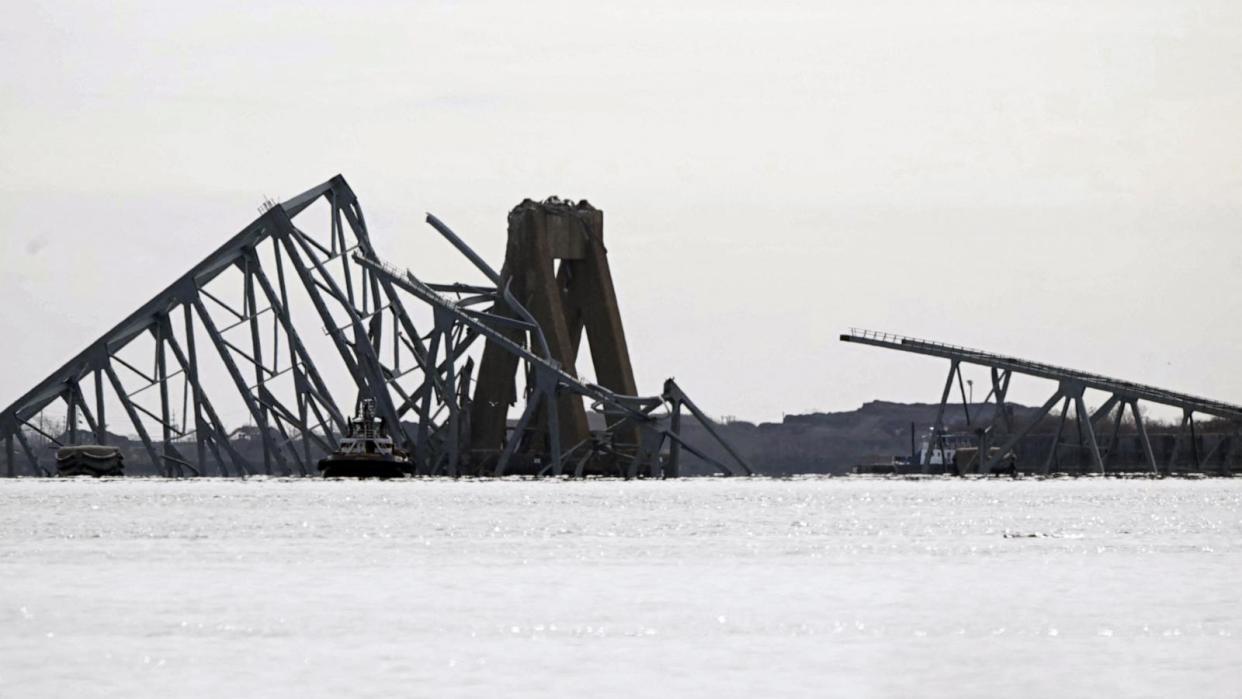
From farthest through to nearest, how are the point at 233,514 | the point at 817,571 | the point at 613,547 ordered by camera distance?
the point at 233,514, the point at 613,547, the point at 817,571

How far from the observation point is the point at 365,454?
149 m

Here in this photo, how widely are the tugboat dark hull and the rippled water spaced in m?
73.6

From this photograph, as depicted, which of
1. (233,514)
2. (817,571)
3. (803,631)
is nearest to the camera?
(803,631)

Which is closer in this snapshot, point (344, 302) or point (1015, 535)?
point (1015, 535)

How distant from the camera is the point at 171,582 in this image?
4369cm

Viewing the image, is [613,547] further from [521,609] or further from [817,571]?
[521,609]

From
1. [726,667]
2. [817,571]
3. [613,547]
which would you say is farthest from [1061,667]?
[613,547]

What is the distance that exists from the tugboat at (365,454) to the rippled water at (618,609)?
73.1m

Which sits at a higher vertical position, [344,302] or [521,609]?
[344,302]

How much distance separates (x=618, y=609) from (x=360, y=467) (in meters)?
114

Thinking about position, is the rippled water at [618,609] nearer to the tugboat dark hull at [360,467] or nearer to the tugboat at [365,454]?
the tugboat at [365,454]

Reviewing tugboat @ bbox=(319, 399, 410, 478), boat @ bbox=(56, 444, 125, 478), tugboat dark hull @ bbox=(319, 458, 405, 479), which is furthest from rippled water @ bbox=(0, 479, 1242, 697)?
boat @ bbox=(56, 444, 125, 478)

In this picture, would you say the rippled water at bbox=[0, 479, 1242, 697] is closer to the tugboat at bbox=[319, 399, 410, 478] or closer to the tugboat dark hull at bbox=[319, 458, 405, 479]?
the tugboat at bbox=[319, 399, 410, 478]

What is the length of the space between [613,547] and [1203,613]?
77.9 feet
